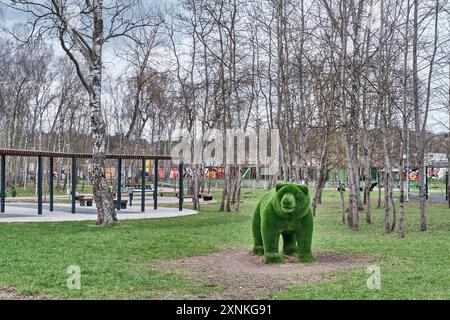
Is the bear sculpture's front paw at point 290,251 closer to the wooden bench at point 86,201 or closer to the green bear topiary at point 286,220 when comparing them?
the green bear topiary at point 286,220

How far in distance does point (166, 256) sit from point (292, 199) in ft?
9.64

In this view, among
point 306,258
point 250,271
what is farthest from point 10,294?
point 306,258

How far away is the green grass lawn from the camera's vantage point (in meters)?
6.84

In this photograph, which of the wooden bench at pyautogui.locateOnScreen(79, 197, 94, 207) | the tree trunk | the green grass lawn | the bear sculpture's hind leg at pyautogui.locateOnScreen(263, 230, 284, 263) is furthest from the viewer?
the wooden bench at pyautogui.locateOnScreen(79, 197, 94, 207)

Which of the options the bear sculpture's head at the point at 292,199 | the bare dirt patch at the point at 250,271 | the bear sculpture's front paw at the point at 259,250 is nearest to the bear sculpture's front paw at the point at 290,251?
the bare dirt patch at the point at 250,271

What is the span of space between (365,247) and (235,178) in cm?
1721

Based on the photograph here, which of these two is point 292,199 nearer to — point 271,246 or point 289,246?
point 271,246

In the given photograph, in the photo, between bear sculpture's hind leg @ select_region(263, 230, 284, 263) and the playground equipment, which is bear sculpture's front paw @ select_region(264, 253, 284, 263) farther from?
the playground equipment

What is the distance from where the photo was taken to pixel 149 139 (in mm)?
52281

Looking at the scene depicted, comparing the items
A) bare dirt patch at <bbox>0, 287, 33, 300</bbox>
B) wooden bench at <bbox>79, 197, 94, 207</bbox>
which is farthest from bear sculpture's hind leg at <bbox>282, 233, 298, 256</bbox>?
wooden bench at <bbox>79, 197, 94, 207</bbox>

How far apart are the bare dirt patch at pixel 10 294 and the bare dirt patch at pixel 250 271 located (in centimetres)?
226

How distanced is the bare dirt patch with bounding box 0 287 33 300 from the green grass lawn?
0.40ft

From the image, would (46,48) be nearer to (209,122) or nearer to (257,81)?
(209,122)
